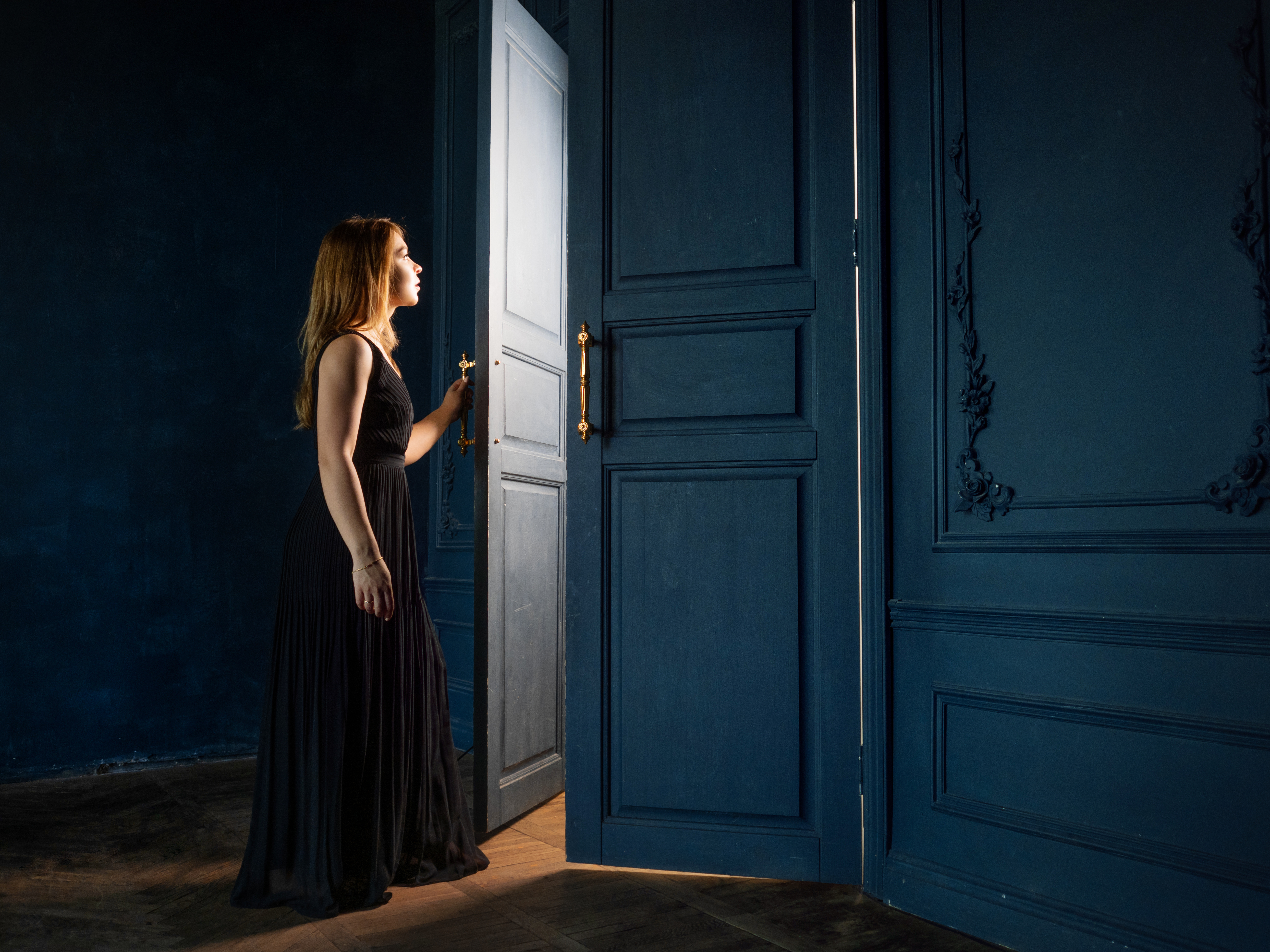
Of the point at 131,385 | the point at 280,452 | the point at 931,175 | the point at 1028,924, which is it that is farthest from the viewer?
the point at 280,452

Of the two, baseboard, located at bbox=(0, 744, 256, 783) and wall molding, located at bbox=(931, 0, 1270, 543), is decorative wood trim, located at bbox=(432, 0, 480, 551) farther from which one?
wall molding, located at bbox=(931, 0, 1270, 543)

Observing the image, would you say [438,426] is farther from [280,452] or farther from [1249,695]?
[1249,695]

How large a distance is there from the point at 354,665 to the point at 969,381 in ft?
4.91

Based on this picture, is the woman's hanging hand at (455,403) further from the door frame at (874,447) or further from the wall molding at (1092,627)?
the wall molding at (1092,627)

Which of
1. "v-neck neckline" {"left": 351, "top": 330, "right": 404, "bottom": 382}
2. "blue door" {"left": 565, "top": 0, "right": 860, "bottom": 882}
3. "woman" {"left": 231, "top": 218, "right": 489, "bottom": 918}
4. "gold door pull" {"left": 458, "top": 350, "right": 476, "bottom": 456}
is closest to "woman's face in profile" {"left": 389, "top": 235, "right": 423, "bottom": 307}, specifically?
"woman" {"left": 231, "top": 218, "right": 489, "bottom": 918}

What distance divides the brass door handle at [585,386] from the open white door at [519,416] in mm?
312

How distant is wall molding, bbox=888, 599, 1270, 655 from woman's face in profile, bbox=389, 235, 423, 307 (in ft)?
4.59

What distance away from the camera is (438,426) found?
2547 millimetres

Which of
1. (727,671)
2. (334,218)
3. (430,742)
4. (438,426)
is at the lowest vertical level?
(430,742)

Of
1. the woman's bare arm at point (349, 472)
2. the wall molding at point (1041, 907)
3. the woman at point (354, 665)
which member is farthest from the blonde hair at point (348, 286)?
the wall molding at point (1041, 907)

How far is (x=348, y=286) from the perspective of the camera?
2188 millimetres

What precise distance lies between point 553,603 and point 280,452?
4.83 ft

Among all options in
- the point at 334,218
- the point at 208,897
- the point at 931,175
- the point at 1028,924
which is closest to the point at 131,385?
the point at 334,218

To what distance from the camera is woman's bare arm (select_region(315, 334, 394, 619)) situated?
2037 millimetres
